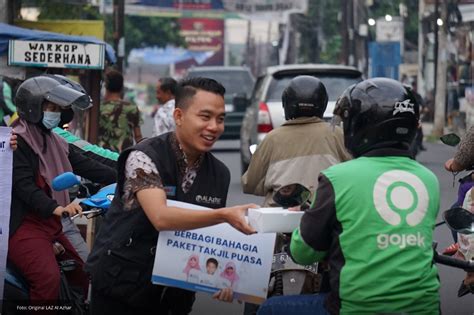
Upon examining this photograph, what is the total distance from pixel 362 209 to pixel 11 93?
44.6 feet

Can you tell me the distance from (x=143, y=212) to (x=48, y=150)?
188 centimetres

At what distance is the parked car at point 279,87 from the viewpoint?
16.5 metres

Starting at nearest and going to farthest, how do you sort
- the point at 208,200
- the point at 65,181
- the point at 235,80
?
the point at 208,200, the point at 65,181, the point at 235,80

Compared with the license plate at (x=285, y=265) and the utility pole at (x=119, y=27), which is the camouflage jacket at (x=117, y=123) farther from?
the utility pole at (x=119, y=27)

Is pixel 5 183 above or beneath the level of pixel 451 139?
beneath

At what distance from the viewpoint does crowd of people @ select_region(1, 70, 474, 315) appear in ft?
13.6

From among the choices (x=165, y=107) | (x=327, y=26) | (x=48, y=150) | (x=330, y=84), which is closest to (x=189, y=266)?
(x=48, y=150)

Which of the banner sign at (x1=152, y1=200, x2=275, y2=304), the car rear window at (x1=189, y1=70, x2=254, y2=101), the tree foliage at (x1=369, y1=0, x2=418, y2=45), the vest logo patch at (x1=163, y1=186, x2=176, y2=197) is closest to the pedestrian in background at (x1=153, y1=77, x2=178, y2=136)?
the vest logo patch at (x1=163, y1=186, x2=176, y2=197)

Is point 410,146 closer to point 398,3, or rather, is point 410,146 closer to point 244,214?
point 244,214

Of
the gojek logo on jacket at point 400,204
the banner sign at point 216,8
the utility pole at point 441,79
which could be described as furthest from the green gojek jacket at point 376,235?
the banner sign at point 216,8

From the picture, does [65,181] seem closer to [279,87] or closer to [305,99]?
[305,99]

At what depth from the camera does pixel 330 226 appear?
165 inches

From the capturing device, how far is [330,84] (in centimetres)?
1650

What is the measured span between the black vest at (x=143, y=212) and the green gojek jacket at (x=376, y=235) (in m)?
0.83
